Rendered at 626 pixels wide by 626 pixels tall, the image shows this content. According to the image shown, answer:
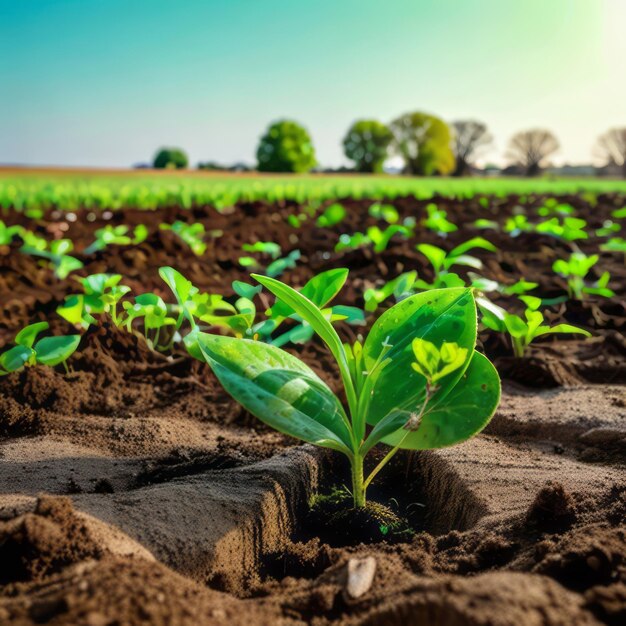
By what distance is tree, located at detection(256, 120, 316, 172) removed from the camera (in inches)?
1822

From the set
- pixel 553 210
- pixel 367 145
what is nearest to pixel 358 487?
pixel 553 210

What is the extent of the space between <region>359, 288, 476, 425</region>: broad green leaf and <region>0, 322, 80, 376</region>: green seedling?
1049 millimetres

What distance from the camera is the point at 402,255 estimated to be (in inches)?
171

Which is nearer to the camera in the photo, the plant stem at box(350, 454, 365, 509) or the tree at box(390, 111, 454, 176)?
the plant stem at box(350, 454, 365, 509)

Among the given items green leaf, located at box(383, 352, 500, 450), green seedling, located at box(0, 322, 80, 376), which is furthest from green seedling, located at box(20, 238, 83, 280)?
green leaf, located at box(383, 352, 500, 450)

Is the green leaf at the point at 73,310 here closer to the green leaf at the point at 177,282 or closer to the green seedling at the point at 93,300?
the green seedling at the point at 93,300

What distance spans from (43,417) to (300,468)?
32.4 inches

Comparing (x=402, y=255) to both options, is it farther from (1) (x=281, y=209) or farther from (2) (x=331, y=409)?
(1) (x=281, y=209)

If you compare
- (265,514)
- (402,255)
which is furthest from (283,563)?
(402,255)

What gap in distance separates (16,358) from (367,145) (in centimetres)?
5310

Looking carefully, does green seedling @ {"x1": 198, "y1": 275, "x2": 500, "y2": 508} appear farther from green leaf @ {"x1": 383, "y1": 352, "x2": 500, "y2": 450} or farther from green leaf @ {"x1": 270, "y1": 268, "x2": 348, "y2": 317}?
green leaf @ {"x1": 270, "y1": 268, "x2": 348, "y2": 317}

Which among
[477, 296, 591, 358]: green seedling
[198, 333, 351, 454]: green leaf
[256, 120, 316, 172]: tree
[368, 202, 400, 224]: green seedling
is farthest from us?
[256, 120, 316, 172]: tree

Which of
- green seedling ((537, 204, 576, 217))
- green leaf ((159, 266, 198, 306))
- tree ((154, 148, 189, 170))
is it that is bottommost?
green leaf ((159, 266, 198, 306))

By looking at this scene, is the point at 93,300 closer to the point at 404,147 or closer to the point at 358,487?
the point at 358,487
